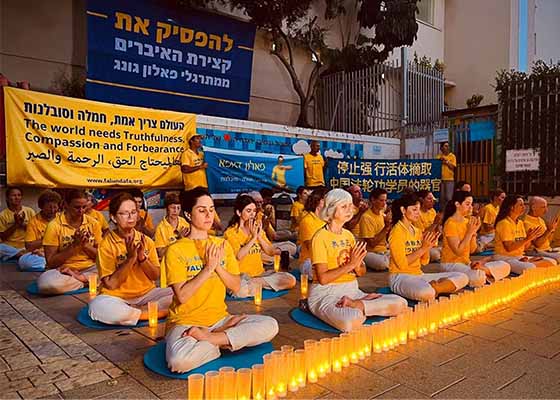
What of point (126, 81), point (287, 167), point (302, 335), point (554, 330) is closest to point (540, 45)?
point (287, 167)

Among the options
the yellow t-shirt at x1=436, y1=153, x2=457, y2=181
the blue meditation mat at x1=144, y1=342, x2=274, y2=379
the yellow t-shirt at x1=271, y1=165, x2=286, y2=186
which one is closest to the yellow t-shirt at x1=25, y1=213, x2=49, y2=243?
the blue meditation mat at x1=144, y1=342, x2=274, y2=379

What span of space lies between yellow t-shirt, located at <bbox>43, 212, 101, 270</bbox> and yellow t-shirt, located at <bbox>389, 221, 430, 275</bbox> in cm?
327

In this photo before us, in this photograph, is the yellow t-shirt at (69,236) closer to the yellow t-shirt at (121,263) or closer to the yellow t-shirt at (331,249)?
the yellow t-shirt at (121,263)

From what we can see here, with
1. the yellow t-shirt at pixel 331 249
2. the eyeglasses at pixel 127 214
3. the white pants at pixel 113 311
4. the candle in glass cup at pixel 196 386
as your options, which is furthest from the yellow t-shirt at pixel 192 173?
the candle in glass cup at pixel 196 386

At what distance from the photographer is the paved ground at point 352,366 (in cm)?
251

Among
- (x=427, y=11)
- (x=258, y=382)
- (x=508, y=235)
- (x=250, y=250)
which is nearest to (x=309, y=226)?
(x=250, y=250)

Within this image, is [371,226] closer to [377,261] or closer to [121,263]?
[377,261]

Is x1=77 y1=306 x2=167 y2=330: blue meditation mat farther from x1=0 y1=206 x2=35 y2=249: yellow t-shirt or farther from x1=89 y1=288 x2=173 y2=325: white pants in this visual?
x1=0 y1=206 x2=35 y2=249: yellow t-shirt

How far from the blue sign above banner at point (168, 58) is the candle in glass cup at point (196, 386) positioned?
7865mm

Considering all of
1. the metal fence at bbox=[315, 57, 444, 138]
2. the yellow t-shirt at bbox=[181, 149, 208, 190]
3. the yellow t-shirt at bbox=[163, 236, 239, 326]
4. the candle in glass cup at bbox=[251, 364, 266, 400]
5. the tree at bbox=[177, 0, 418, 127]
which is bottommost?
the candle in glass cup at bbox=[251, 364, 266, 400]

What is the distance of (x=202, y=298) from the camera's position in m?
2.96

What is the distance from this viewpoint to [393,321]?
3199 mm

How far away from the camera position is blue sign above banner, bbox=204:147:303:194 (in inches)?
334

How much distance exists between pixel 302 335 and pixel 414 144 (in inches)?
379
